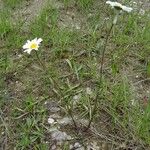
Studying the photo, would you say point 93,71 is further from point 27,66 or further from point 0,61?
point 0,61

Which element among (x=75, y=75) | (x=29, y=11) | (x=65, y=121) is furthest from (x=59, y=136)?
(x=29, y=11)

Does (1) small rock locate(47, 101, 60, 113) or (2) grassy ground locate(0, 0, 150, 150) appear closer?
(2) grassy ground locate(0, 0, 150, 150)

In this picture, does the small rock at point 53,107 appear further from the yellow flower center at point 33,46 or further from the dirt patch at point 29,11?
the dirt patch at point 29,11

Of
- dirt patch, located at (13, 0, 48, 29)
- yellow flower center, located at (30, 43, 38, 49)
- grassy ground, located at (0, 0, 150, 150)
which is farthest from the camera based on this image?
dirt patch, located at (13, 0, 48, 29)

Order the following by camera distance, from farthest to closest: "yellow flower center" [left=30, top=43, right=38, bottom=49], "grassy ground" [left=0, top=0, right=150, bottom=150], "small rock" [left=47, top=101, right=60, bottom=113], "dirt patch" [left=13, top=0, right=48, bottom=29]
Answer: "dirt patch" [left=13, top=0, right=48, bottom=29]
"small rock" [left=47, top=101, right=60, bottom=113]
"grassy ground" [left=0, top=0, right=150, bottom=150]
"yellow flower center" [left=30, top=43, right=38, bottom=49]

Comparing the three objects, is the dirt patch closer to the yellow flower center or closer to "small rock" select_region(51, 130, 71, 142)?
the yellow flower center

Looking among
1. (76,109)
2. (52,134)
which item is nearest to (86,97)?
(76,109)

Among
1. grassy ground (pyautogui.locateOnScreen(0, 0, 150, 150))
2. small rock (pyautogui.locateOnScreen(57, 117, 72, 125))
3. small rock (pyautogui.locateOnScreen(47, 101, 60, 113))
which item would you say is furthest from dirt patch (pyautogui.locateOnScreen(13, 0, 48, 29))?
small rock (pyautogui.locateOnScreen(57, 117, 72, 125))

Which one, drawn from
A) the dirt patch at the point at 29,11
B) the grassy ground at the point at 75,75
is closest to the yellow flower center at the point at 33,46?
the grassy ground at the point at 75,75

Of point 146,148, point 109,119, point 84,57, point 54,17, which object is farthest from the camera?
point 54,17
